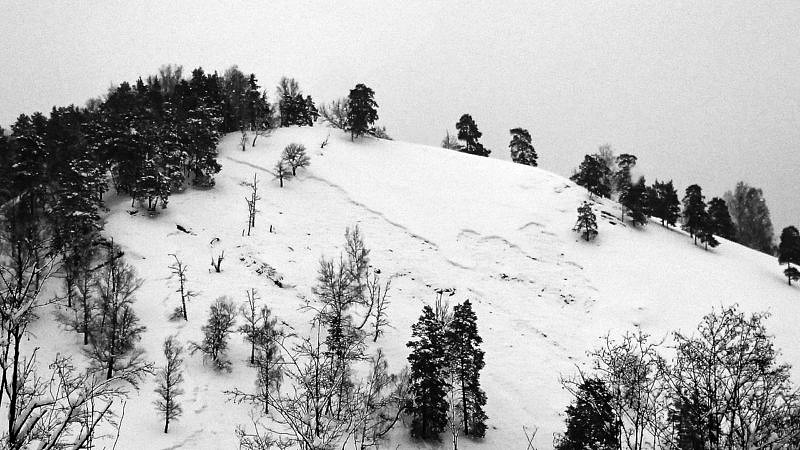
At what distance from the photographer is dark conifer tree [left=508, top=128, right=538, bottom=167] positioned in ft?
257

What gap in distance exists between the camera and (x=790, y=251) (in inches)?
1804

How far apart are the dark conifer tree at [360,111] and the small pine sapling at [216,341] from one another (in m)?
46.7

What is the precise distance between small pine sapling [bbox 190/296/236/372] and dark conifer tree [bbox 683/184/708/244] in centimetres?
5375

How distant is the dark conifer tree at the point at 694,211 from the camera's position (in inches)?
2034

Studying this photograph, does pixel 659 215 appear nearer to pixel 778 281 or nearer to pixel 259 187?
pixel 778 281

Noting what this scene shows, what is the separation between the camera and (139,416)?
25234 millimetres

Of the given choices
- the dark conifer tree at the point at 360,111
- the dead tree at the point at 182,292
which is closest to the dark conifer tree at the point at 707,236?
the dark conifer tree at the point at 360,111

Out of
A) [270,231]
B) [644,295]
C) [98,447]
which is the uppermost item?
[644,295]

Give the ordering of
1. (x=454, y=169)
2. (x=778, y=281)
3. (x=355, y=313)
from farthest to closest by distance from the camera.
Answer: (x=454, y=169) → (x=778, y=281) → (x=355, y=313)

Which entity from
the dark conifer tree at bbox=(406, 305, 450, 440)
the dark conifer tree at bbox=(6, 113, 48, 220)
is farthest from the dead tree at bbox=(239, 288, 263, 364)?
the dark conifer tree at bbox=(6, 113, 48, 220)

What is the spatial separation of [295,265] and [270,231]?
681 cm

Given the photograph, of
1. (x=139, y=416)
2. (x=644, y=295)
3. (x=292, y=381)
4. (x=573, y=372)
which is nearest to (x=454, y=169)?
(x=644, y=295)

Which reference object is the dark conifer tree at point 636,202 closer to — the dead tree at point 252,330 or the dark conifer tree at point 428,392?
the dark conifer tree at point 428,392

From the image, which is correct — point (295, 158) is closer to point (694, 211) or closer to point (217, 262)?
point (217, 262)
